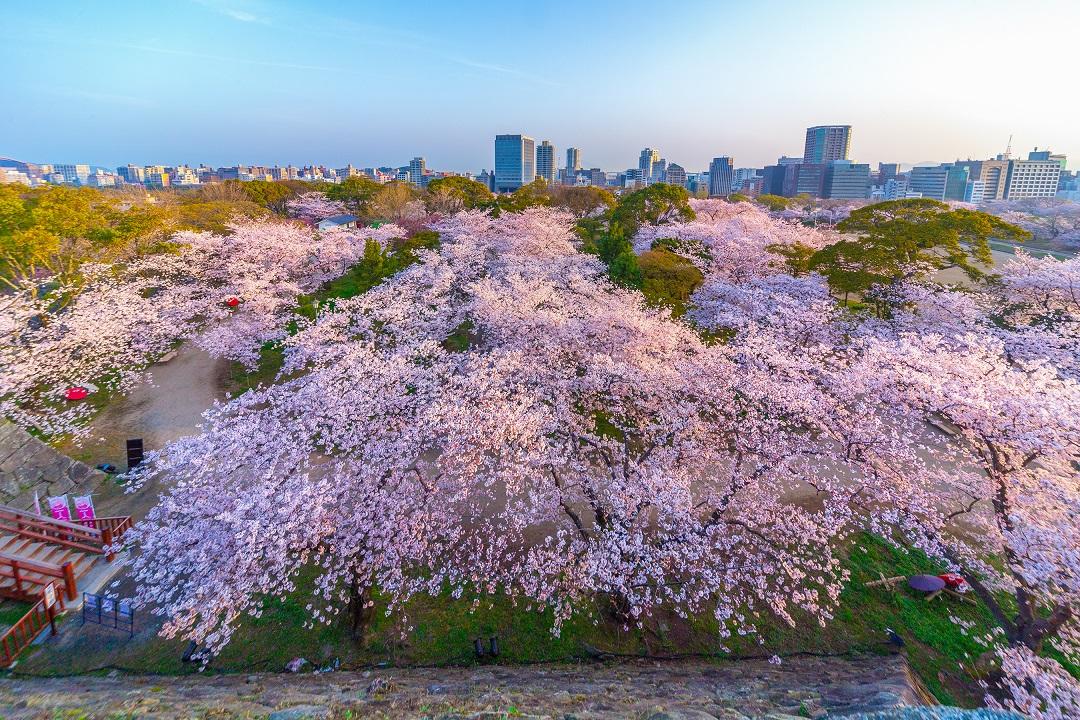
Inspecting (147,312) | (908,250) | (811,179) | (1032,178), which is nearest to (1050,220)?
(908,250)

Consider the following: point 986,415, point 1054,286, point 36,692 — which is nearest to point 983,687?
point 986,415

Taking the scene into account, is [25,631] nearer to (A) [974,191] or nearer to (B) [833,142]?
(A) [974,191]

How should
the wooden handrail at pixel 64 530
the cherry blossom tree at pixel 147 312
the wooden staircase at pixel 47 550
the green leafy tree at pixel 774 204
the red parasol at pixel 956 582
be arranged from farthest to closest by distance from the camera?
the green leafy tree at pixel 774 204 → the cherry blossom tree at pixel 147 312 → the wooden handrail at pixel 64 530 → the red parasol at pixel 956 582 → the wooden staircase at pixel 47 550

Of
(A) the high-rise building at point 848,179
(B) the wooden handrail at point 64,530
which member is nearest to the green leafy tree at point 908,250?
(B) the wooden handrail at point 64,530

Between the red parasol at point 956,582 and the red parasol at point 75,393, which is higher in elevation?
the red parasol at point 75,393

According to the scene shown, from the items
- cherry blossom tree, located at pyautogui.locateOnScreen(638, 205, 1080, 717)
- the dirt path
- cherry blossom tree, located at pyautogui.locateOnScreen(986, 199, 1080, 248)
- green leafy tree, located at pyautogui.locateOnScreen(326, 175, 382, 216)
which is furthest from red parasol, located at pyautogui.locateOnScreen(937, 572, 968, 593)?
cherry blossom tree, located at pyautogui.locateOnScreen(986, 199, 1080, 248)

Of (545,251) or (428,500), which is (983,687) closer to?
(428,500)

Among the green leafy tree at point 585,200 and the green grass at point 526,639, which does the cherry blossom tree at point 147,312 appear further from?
the green leafy tree at point 585,200
